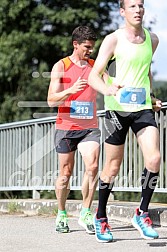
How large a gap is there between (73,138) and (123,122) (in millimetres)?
1310

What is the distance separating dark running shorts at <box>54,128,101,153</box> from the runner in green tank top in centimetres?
110

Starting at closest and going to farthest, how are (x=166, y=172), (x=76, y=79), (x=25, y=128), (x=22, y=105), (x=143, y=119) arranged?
(x=143, y=119) → (x=76, y=79) → (x=166, y=172) → (x=25, y=128) → (x=22, y=105)

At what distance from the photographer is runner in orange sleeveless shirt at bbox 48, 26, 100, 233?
774cm

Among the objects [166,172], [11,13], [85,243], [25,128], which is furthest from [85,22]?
[85,243]

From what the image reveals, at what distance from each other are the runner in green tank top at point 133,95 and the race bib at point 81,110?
1.08 meters

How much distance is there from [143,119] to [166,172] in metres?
3.00

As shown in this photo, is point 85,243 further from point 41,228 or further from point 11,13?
point 11,13

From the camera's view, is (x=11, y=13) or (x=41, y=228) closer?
(x=41, y=228)

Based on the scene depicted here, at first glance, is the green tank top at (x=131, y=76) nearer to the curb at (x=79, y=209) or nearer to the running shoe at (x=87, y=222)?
the running shoe at (x=87, y=222)

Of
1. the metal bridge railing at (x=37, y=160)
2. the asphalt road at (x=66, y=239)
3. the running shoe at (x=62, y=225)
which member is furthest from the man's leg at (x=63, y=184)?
the metal bridge railing at (x=37, y=160)

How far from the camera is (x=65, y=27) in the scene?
2398 cm

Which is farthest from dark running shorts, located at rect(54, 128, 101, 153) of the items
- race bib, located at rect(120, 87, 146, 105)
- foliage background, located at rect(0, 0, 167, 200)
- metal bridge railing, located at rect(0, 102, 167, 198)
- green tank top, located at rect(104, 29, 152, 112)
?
foliage background, located at rect(0, 0, 167, 200)

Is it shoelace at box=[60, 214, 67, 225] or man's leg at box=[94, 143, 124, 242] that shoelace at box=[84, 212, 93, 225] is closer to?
shoelace at box=[60, 214, 67, 225]

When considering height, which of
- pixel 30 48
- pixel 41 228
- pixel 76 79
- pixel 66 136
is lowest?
pixel 41 228
